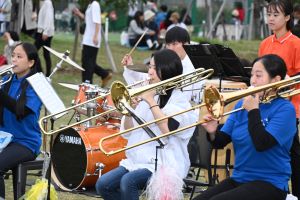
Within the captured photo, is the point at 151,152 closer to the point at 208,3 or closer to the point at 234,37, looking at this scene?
the point at 208,3

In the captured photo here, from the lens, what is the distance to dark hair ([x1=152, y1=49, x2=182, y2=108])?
5.86m

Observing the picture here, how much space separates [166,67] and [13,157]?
4.75 ft

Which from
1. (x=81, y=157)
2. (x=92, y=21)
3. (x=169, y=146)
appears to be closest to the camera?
(x=169, y=146)

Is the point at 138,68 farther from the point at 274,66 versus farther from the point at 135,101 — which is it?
the point at 274,66

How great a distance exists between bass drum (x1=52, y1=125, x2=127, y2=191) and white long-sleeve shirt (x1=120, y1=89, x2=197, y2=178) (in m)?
1.25

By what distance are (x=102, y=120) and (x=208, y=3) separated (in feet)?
47.8

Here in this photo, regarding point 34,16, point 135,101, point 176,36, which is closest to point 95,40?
point 34,16

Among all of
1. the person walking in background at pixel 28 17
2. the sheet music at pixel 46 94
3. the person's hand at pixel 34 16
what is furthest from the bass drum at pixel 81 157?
the person's hand at pixel 34 16

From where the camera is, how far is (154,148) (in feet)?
19.5

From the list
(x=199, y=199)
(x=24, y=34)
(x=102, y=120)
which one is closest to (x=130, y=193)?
(x=199, y=199)

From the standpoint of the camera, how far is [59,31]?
34875 millimetres

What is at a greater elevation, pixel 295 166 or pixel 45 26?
pixel 45 26

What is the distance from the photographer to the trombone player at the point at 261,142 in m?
4.89

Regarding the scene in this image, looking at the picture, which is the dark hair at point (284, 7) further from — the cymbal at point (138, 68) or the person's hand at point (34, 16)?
the person's hand at point (34, 16)
